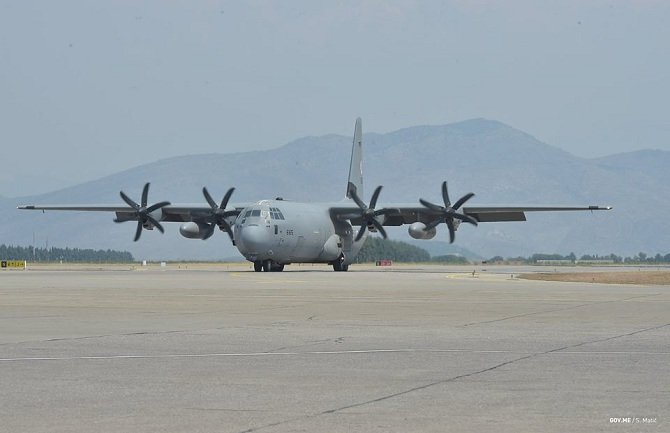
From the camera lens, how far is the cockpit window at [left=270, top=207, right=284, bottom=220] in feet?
233

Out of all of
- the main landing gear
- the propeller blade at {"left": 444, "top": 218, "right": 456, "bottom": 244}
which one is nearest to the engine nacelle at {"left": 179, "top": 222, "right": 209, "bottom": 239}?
the main landing gear

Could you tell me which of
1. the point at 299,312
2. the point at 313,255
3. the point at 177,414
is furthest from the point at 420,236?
the point at 177,414

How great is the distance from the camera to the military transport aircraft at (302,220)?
232 feet

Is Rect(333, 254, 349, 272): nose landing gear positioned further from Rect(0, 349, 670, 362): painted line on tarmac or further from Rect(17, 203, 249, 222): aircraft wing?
Rect(0, 349, 670, 362): painted line on tarmac

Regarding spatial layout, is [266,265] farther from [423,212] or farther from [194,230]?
[423,212]

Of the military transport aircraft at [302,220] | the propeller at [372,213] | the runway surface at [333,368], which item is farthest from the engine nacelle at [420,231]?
the runway surface at [333,368]

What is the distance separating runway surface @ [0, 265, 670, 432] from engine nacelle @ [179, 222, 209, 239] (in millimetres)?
43820

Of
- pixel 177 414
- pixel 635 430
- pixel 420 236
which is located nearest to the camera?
pixel 635 430

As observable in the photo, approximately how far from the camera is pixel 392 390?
13703mm

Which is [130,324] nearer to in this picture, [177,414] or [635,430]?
[177,414]

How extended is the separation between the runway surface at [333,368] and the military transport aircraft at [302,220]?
132ft

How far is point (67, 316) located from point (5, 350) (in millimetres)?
8267

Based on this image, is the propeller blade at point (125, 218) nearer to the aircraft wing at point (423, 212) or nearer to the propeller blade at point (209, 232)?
the propeller blade at point (209, 232)

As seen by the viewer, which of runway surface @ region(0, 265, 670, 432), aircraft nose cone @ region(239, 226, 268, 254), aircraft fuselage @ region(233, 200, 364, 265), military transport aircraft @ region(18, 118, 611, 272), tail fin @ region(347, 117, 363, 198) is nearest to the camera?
runway surface @ region(0, 265, 670, 432)
